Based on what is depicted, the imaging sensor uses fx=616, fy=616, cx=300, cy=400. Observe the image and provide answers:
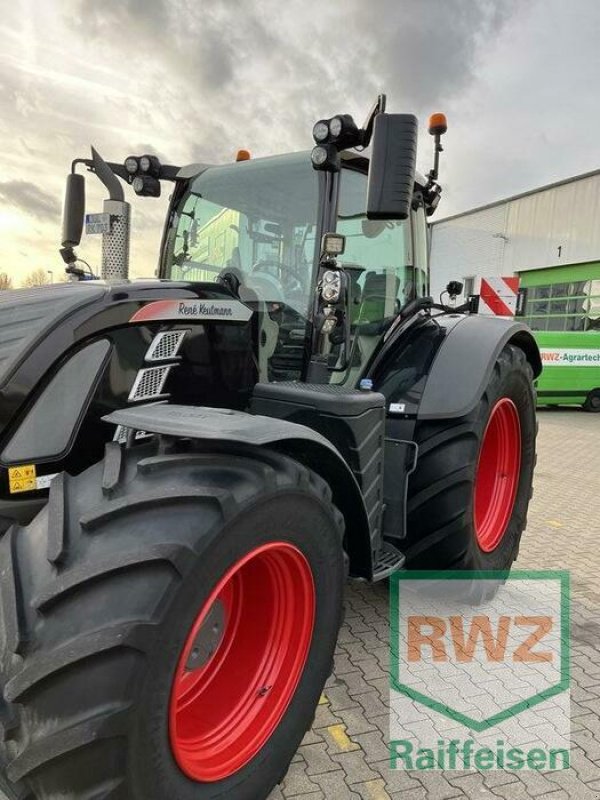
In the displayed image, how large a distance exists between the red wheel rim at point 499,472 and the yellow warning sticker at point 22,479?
2.60 metres

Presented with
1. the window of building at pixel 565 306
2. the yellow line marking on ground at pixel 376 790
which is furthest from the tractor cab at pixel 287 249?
the window of building at pixel 565 306

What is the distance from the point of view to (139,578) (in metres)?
1.42

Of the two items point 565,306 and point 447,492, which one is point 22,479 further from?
point 565,306

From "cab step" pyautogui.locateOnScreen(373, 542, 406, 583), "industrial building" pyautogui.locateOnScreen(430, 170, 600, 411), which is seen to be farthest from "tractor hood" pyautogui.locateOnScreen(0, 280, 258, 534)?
"industrial building" pyautogui.locateOnScreen(430, 170, 600, 411)

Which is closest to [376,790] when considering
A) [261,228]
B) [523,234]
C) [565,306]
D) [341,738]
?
[341,738]

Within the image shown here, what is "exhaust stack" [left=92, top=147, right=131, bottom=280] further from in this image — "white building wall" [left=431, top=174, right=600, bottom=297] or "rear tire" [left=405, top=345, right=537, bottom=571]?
"white building wall" [left=431, top=174, right=600, bottom=297]

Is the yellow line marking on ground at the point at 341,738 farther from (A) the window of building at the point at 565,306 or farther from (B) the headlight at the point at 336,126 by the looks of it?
Result: (A) the window of building at the point at 565,306

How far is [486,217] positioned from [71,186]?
21230mm

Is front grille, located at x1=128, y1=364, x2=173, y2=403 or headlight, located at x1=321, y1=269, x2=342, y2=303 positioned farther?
headlight, located at x1=321, y1=269, x2=342, y2=303

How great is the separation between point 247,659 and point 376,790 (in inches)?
24.1

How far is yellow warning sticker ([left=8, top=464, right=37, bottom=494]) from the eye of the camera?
1826 millimetres

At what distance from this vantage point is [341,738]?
90.3 inches

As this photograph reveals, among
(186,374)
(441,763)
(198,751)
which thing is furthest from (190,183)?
(441,763)

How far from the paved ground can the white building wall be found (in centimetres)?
1577
